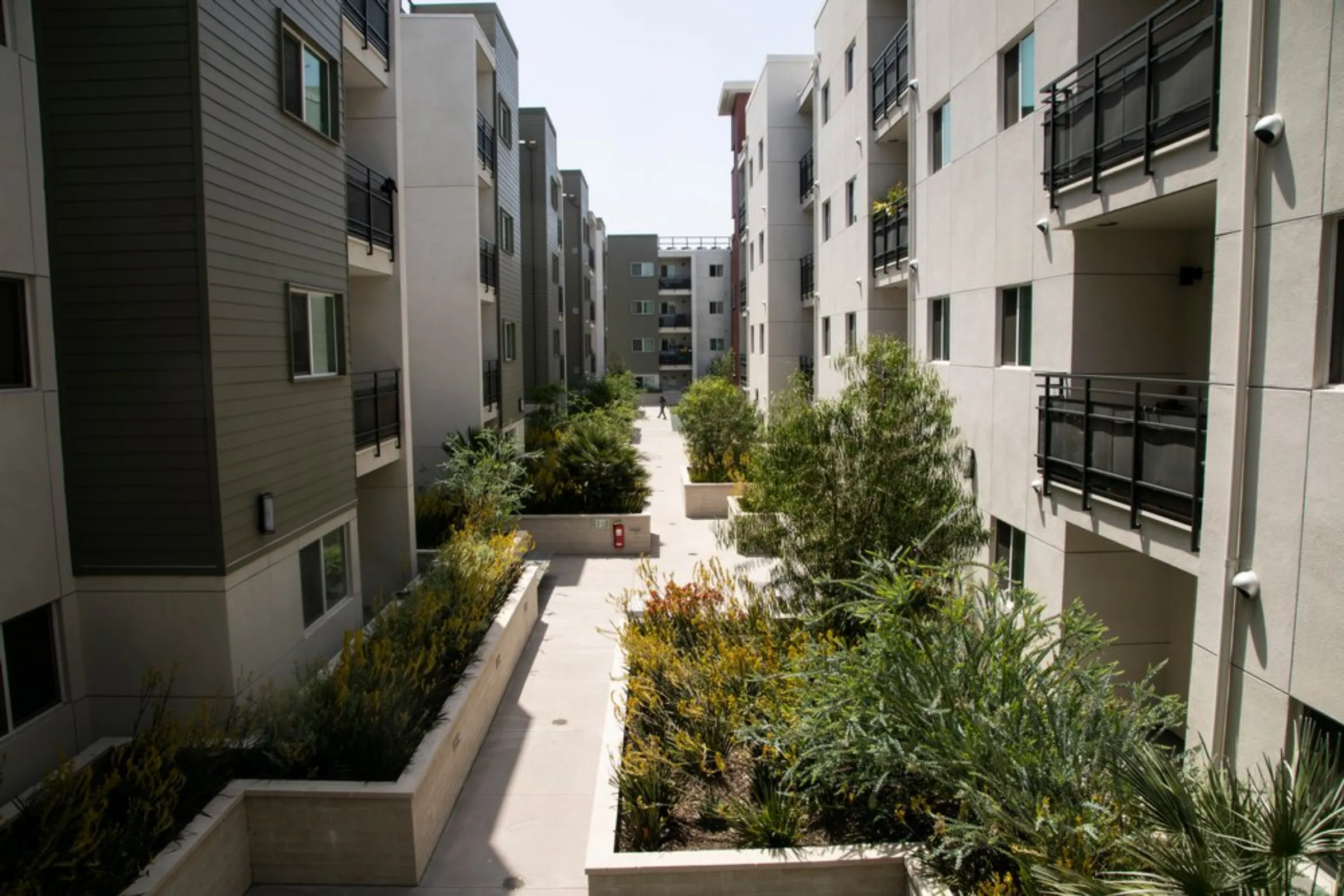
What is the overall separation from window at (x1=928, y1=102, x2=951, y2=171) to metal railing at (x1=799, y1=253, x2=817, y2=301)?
38.5 feet

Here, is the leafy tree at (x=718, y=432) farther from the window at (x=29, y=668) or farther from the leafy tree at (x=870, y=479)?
the window at (x=29, y=668)

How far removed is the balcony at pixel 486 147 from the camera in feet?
69.6

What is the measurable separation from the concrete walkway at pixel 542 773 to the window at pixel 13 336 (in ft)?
16.3

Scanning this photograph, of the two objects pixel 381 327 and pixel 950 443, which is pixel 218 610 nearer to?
pixel 381 327

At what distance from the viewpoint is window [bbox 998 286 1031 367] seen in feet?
37.0

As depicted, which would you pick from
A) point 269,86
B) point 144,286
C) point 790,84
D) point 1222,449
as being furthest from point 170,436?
point 790,84

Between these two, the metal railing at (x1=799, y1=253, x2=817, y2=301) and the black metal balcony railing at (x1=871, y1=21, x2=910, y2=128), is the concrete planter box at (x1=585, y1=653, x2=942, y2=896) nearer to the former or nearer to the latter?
the black metal balcony railing at (x1=871, y1=21, x2=910, y2=128)

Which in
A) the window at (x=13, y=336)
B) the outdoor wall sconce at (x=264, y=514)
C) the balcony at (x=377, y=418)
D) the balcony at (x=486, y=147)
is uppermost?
the balcony at (x=486, y=147)

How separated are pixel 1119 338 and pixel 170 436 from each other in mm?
9874

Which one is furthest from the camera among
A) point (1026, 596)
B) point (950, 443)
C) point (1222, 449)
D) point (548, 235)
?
point (548, 235)

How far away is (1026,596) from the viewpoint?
759cm

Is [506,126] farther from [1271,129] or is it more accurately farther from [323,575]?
[1271,129]

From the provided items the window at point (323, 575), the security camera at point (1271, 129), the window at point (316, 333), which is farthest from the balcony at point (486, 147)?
the security camera at point (1271, 129)

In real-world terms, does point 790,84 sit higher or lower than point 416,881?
higher
